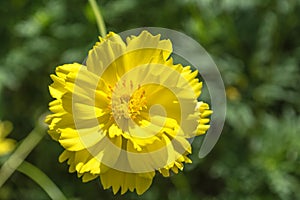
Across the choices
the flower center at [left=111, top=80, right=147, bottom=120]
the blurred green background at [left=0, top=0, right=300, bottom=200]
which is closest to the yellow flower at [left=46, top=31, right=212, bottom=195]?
the flower center at [left=111, top=80, right=147, bottom=120]

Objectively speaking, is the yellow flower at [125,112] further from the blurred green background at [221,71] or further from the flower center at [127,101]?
the blurred green background at [221,71]

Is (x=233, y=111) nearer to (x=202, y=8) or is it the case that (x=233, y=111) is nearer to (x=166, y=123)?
(x=202, y=8)

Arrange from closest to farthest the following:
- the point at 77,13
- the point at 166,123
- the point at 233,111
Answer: the point at 166,123 → the point at 233,111 → the point at 77,13

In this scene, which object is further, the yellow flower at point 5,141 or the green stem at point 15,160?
the yellow flower at point 5,141

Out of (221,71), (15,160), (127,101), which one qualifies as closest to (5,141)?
(15,160)

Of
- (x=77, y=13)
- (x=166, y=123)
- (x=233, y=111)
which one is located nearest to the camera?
(x=166, y=123)

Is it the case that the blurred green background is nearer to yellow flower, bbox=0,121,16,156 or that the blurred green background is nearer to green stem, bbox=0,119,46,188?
yellow flower, bbox=0,121,16,156

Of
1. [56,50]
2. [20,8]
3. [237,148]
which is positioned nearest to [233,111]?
[237,148]

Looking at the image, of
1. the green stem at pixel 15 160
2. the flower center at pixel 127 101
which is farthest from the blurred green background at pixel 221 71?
the flower center at pixel 127 101
